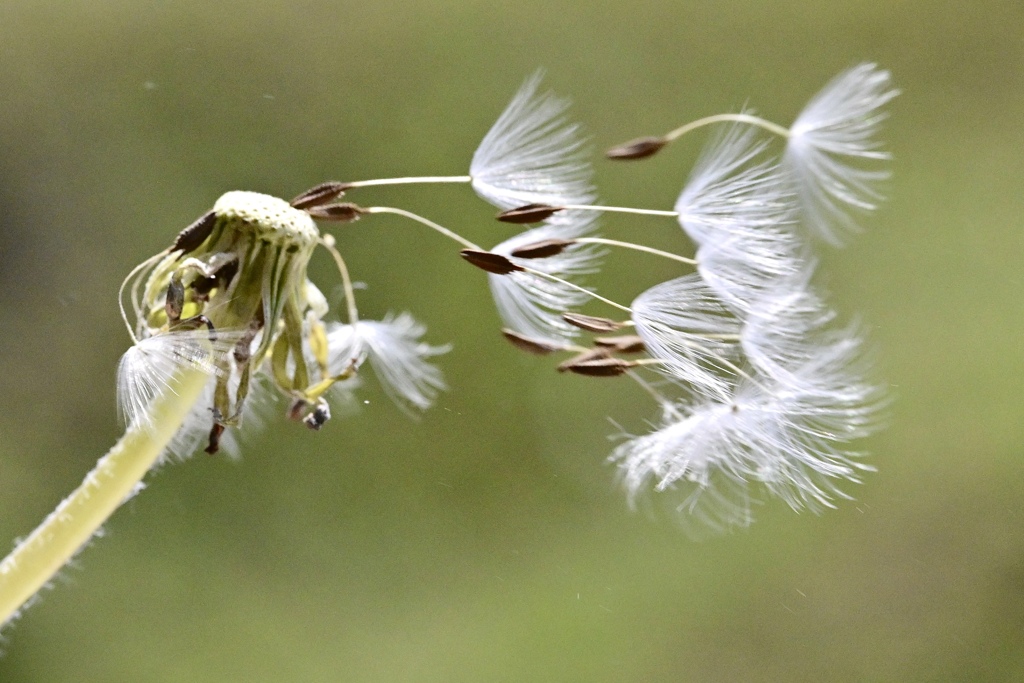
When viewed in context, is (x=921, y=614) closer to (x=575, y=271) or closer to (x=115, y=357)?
(x=575, y=271)

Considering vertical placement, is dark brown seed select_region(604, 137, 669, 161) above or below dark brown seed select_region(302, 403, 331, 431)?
above

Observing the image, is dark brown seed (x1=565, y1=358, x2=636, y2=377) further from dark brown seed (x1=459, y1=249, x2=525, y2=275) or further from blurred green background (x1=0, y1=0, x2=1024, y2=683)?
blurred green background (x1=0, y1=0, x2=1024, y2=683)

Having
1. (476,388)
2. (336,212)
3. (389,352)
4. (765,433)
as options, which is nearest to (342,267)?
(336,212)

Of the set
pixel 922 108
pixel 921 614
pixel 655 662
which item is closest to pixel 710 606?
pixel 655 662

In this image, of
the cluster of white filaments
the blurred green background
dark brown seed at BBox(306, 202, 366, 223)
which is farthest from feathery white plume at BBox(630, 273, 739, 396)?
the blurred green background

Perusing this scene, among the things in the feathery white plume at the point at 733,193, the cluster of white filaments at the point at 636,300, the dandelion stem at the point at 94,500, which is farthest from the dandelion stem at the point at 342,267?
the feathery white plume at the point at 733,193

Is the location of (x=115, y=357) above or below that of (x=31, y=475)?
above
